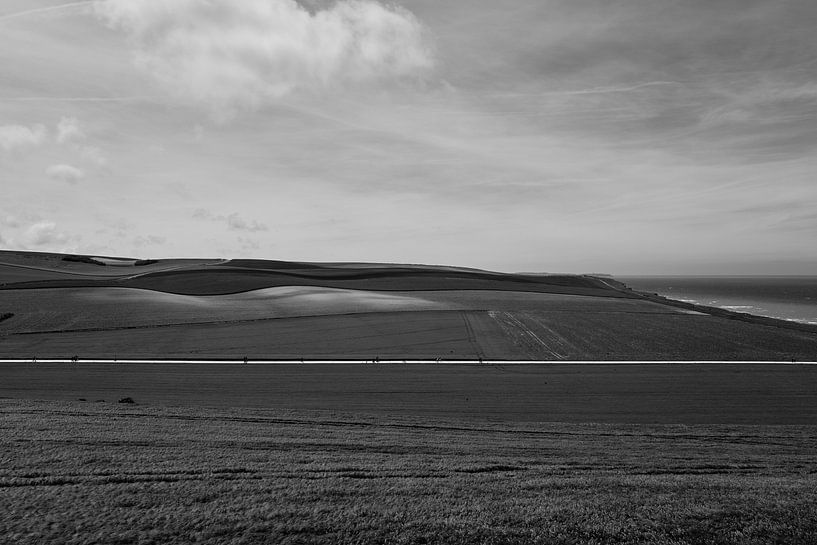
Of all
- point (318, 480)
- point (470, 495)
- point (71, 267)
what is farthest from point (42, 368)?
point (71, 267)

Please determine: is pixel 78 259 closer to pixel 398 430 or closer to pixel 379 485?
pixel 398 430

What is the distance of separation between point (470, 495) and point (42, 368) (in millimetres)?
34868

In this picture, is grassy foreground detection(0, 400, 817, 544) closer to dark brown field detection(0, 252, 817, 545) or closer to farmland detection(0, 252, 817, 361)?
dark brown field detection(0, 252, 817, 545)

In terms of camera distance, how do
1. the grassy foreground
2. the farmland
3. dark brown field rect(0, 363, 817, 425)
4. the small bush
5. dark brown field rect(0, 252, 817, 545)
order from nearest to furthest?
the grassy foreground, dark brown field rect(0, 252, 817, 545), dark brown field rect(0, 363, 817, 425), the farmland, the small bush

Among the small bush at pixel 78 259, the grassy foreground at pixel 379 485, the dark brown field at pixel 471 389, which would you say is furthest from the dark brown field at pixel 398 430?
the small bush at pixel 78 259

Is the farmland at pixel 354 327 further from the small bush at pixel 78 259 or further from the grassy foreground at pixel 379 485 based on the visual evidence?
the small bush at pixel 78 259

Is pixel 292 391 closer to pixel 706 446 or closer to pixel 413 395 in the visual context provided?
pixel 413 395

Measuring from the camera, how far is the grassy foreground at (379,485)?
334 inches

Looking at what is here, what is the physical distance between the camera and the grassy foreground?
8492 millimetres

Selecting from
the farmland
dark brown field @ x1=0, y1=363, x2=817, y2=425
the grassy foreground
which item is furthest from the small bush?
the grassy foreground

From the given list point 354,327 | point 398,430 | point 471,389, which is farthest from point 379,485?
point 354,327

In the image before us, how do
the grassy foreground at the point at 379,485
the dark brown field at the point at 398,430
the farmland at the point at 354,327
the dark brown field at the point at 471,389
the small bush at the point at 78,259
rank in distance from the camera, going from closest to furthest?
the grassy foreground at the point at 379,485, the dark brown field at the point at 398,430, the dark brown field at the point at 471,389, the farmland at the point at 354,327, the small bush at the point at 78,259

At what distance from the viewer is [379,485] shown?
36.2 ft

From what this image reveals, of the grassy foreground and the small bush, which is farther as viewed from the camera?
the small bush
